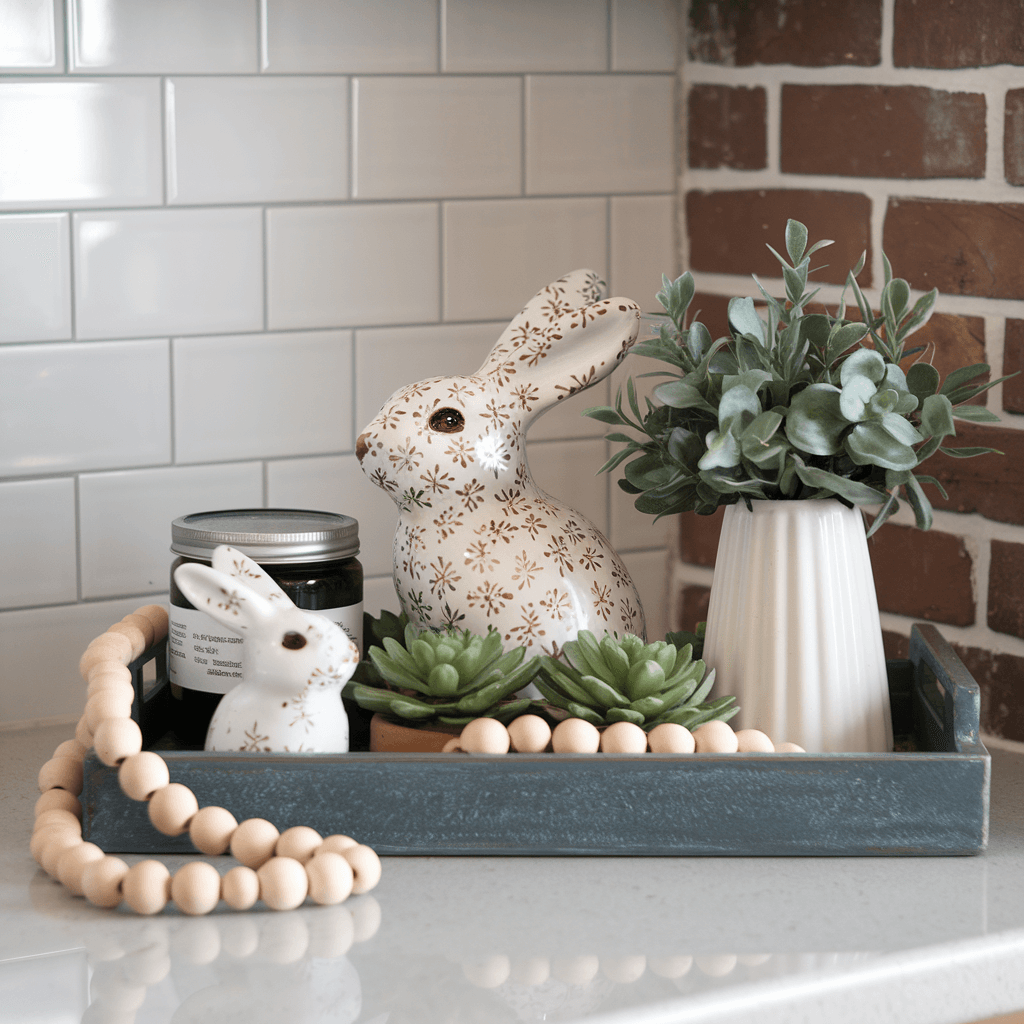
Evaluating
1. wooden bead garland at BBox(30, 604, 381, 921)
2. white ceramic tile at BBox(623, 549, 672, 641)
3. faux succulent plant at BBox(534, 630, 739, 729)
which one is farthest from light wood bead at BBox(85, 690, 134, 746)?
white ceramic tile at BBox(623, 549, 672, 641)

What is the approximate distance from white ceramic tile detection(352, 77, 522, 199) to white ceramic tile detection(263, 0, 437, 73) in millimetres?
18

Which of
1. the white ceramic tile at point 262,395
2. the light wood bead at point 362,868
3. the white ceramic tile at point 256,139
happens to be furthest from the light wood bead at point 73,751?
the white ceramic tile at point 256,139

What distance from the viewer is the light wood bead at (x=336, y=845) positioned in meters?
0.68

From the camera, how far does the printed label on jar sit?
0.80 m

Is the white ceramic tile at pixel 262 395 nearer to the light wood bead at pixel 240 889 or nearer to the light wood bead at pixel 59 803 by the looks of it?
the light wood bead at pixel 59 803

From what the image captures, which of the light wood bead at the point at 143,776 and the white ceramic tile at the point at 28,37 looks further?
the white ceramic tile at the point at 28,37

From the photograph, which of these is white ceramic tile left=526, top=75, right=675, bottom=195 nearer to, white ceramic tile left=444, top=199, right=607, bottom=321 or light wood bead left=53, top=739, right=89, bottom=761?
white ceramic tile left=444, top=199, right=607, bottom=321

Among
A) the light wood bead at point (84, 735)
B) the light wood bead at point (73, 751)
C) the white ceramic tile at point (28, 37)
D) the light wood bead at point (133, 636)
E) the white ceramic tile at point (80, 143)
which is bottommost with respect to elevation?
the light wood bead at point (73, 751)

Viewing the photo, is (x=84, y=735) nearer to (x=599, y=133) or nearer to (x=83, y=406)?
(x=83, y=406)

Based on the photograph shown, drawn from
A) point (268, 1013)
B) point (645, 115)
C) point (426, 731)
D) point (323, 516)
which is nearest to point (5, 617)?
point (323, 516)

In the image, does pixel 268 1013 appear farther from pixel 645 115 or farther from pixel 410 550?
pixel 645 115

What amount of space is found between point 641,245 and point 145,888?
0.76 metres

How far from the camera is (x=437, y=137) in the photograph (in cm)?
110

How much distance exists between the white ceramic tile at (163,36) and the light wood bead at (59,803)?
1.74ft
